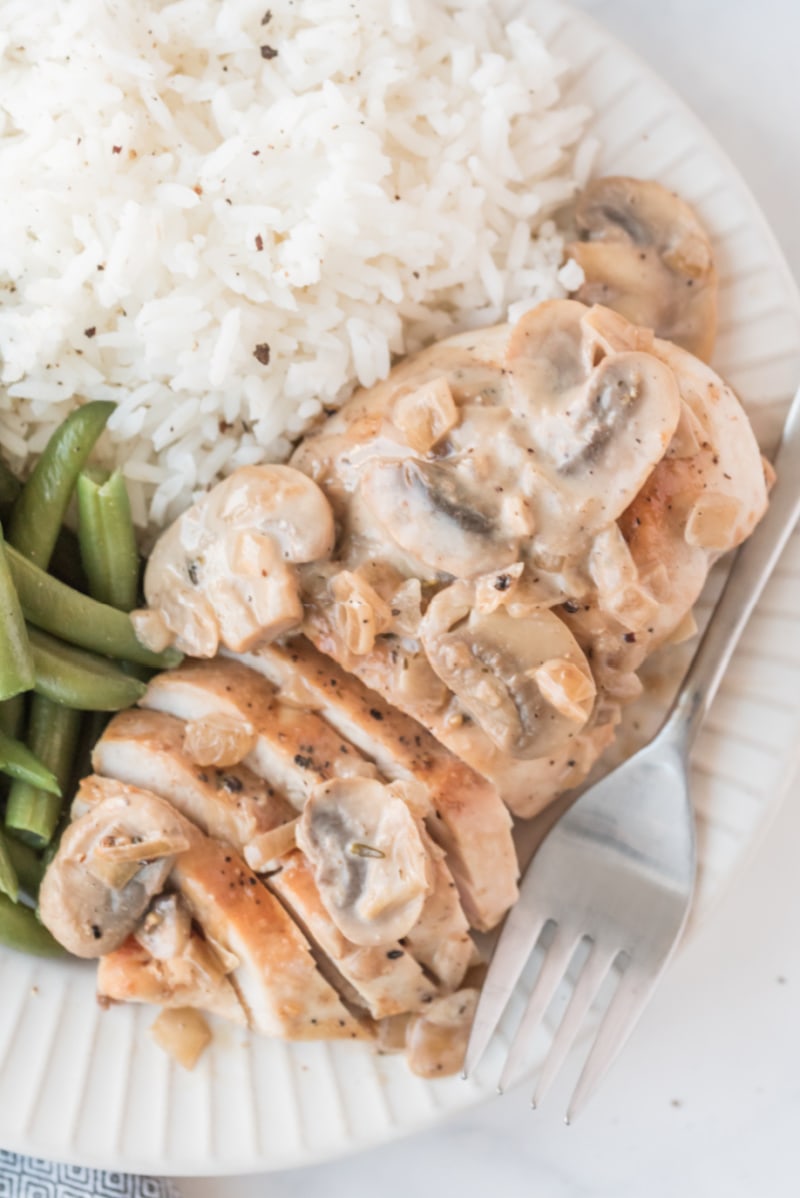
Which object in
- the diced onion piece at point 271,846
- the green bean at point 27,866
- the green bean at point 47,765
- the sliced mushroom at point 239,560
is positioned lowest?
the green bean at point 27,866

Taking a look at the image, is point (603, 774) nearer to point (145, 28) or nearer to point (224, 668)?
point (224, 668)

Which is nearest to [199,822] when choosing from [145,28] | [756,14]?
[145,28]

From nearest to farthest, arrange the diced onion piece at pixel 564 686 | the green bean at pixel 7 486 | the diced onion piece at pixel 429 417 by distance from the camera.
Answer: the diced onion piece at pixel 564 686, the diced onion piece at pixel 429 417, the green bean at pixel 7 486

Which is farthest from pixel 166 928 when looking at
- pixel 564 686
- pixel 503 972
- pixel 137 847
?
pixel 564 686

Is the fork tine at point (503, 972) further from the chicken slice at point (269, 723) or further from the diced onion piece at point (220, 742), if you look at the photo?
the diced onion piece at point (220, 742)

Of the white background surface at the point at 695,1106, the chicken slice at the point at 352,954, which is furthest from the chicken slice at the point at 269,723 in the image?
the white background surface at the point at 695,1106

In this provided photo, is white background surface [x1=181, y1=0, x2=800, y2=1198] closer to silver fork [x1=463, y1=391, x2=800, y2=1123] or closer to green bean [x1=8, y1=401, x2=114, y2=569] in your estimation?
silver fork [x1=463, y1=391, x2=800, y2=1123]

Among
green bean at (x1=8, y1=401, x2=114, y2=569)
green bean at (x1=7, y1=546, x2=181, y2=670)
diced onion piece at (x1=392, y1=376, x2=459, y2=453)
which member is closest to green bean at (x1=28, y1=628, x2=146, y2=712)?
green bean at (x1=7, y1=546, x2=181, y2=670)
